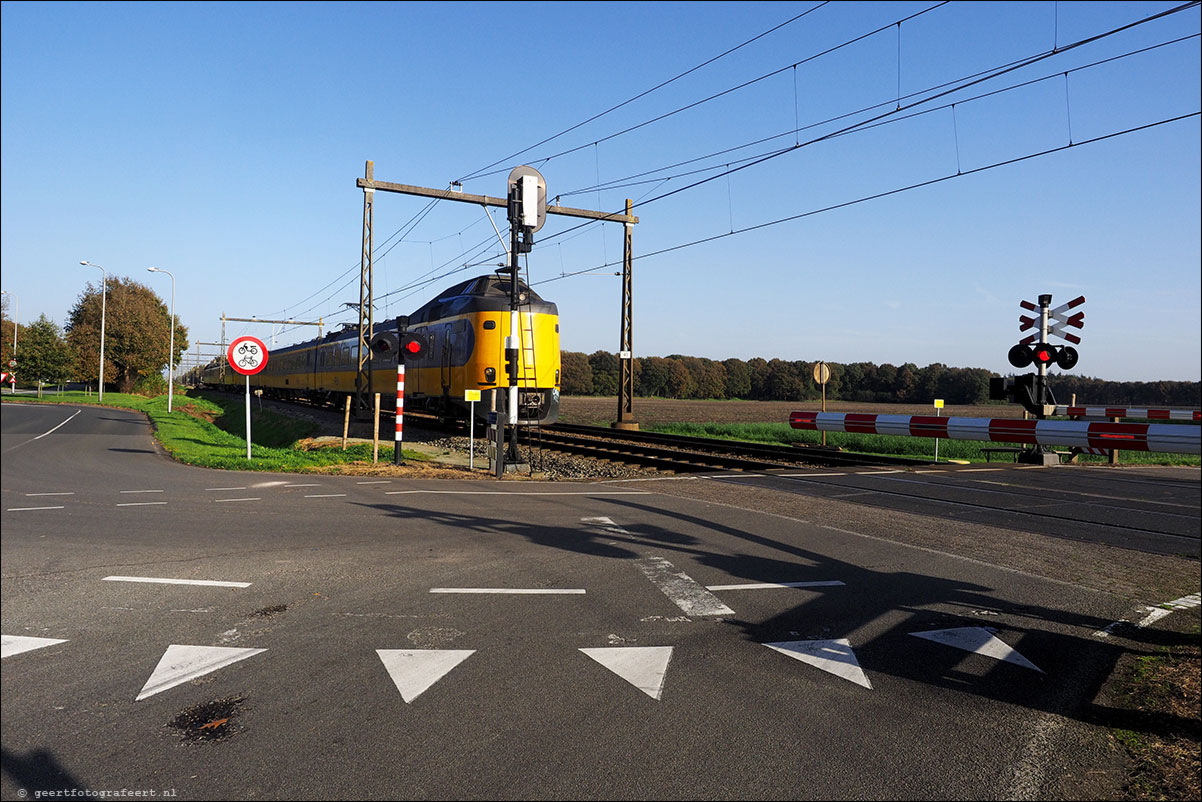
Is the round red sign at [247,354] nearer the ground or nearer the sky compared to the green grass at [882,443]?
nearer the sky

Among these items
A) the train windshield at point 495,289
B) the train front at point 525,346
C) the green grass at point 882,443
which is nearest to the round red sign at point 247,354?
the train front at point 525,346

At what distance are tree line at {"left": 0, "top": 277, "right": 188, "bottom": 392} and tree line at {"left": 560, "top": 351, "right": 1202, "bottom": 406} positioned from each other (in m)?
5.91

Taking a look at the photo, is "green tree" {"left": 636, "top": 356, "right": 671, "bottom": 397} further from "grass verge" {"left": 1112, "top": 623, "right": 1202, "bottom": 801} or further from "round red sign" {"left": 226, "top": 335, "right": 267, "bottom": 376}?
"grass verge" {"left": 1112, "top": 623, "right": 1202, "bottom": 801}

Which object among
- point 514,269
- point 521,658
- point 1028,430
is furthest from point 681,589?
point 514,269

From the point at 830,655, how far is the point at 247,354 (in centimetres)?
1391

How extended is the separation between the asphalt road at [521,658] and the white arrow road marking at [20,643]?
1.1 inches

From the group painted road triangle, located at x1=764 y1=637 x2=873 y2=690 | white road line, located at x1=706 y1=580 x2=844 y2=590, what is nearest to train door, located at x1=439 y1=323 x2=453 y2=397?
white road line, located at x1=706 y1=580 x2=844 y2=590

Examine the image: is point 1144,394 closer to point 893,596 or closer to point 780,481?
point 893,596

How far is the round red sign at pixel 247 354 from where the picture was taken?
15102mm

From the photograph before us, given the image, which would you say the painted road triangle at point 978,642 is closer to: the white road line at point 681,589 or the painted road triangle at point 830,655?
the painted road triangle at point 830,655

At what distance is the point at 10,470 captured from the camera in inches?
96.0

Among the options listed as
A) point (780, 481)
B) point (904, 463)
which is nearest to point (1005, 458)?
point (904, 463)

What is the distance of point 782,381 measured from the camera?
8938cm

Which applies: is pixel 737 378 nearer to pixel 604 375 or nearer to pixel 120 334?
pixel 604 375
